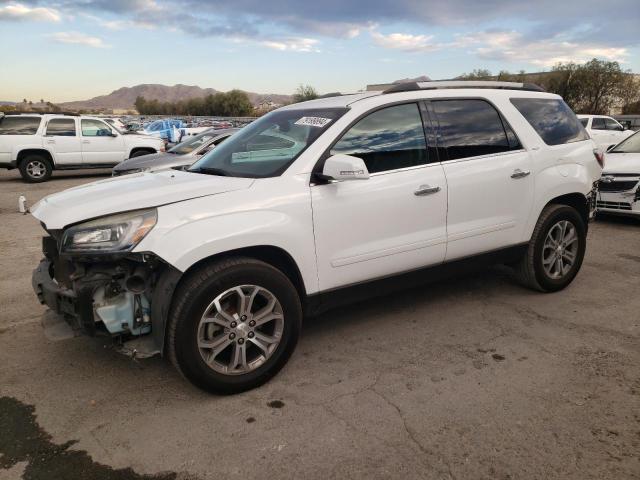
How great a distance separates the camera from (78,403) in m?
3.09

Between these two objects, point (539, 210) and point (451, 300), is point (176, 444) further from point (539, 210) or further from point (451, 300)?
point (539, 210)

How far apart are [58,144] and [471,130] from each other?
1335 centimetres

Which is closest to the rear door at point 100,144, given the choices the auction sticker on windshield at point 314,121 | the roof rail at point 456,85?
the auction sticker on windshield at point 314,121

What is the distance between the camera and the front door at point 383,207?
11.1 feet

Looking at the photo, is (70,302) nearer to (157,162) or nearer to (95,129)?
(157,162)

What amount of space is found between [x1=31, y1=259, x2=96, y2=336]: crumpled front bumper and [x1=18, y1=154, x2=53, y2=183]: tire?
12.6 metres

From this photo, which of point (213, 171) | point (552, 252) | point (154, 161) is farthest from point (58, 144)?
point (552, 252)

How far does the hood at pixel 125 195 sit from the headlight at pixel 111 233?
0.05 m

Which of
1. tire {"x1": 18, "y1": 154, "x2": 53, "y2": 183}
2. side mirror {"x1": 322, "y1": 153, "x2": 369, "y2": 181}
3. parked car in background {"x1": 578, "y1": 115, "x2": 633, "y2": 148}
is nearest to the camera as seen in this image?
side mirror {"x1": 322, "y1": 153, "x2": 369, "y2": 181}

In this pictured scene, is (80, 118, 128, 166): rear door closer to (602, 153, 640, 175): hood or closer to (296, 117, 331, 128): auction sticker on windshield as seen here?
(602, 153, 640, 175): hood

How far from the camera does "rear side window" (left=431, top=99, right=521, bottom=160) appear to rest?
12.9 feet

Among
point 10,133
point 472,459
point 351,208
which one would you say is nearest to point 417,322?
Answer: point 351,208

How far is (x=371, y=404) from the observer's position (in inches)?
118

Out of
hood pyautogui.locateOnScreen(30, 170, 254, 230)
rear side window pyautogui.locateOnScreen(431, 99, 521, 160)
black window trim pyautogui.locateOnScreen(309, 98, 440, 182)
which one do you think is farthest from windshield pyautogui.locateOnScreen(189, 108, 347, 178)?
rear side window pyautogui.locateOnScreen(431, 99, 521, 160)
